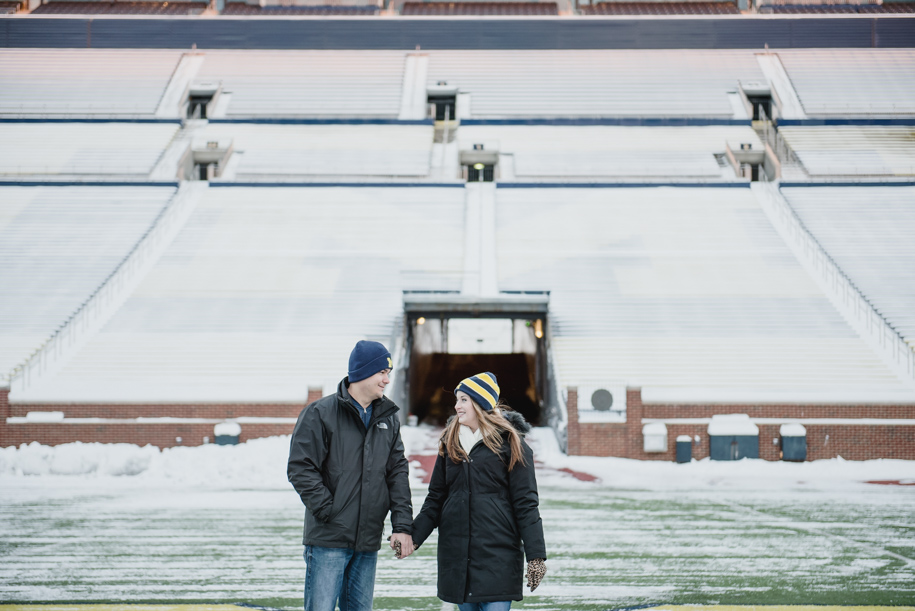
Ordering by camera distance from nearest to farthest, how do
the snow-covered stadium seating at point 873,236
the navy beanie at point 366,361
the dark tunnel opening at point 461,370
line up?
the navy beanie at point 366,361 < the snow-covered stadium seating at point 873,236 < the dark tunnel opening at point 461,370

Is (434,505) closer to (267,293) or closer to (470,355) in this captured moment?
(267,293)

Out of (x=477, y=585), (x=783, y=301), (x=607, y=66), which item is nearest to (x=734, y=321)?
(x=783, y=301)

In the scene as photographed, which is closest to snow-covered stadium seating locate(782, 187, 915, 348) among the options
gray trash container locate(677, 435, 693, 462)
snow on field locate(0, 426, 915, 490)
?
snow on field locate(0, 426, 915, 490)

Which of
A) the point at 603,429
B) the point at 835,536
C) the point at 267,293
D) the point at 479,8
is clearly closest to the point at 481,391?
the point at 835,536

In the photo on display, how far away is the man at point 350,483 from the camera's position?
3.74 m

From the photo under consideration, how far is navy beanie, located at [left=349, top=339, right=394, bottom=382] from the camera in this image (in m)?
3.87

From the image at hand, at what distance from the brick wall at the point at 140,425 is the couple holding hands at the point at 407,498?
34.0ft

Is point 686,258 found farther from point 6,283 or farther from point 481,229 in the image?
point 6,283

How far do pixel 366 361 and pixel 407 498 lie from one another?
804 millimetres

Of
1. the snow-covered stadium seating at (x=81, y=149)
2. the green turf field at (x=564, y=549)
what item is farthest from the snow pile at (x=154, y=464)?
the snow-covered stadium seating at (x=81, y=149)

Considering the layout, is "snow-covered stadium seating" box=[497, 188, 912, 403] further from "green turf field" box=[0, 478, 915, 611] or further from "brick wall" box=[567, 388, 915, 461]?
"green turf field" box=[0, 478, 915, 611]

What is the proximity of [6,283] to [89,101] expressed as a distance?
16.3m

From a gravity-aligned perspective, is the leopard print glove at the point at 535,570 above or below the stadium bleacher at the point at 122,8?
below

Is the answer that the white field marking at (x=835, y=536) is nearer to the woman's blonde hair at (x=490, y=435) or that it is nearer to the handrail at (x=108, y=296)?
the woman's blonde hair at (x=490, y=435)
